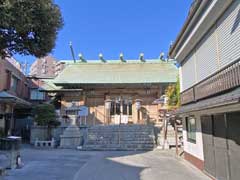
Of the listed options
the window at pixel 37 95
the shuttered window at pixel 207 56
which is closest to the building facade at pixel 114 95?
the window at pixel 37 95

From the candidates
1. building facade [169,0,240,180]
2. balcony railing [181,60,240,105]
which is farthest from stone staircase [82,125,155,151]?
balcony railing [181,60,240,105]

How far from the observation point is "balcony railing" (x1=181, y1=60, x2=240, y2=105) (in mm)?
5925

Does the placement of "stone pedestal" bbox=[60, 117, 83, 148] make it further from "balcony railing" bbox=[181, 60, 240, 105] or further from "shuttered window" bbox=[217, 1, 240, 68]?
"shuttered window" bbox=[217, 1, 240, 68]

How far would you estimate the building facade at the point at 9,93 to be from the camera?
61.5ft

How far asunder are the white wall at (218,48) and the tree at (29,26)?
14.5 ft

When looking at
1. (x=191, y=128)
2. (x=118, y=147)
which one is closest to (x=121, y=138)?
(x=118, y=147)

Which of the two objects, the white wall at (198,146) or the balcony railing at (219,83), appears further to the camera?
the white wall at (198,146)

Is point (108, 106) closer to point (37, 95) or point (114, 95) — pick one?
point (114, 95)

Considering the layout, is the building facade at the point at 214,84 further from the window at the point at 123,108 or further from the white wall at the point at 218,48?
the window at the point at 123,108

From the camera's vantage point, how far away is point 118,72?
2639cm

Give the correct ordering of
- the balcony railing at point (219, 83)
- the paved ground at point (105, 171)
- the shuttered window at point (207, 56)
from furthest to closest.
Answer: the paved ground at point (105, 171), the shuttered window at point (207, 56), the balcony railing at point (219, 83)

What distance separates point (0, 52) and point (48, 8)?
1760 mm

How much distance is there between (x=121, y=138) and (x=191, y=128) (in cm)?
779

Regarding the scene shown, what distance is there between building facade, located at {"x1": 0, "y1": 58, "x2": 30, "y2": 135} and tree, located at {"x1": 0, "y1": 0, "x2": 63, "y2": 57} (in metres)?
11.3
